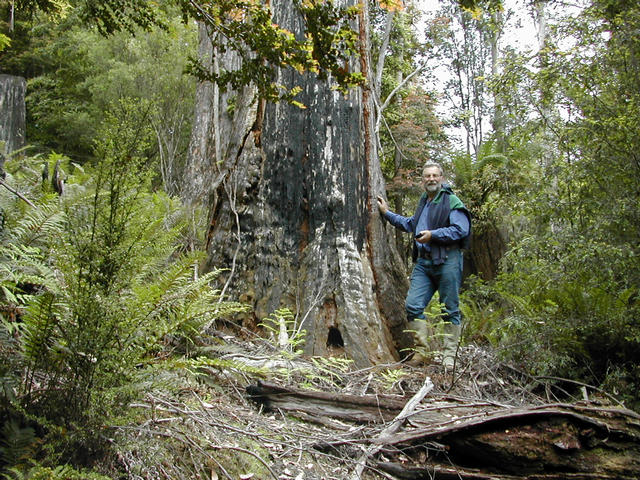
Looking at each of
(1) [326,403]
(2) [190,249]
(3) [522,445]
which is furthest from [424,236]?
(2) [190,249]

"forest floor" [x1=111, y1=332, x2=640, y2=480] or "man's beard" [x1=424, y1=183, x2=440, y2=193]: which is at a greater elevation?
"man's beard" [x1=424, y1=183, x2=440, y2=193]

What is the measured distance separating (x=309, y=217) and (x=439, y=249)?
141 cm

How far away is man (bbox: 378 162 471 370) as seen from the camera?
180 inches

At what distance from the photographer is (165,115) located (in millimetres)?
14250

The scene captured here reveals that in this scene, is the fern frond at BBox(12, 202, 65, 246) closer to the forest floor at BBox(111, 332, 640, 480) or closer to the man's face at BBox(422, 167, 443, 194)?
the forest floor at BBox(111, 332, 640, 480)

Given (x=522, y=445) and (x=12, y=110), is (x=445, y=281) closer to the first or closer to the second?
(x=522, y=445)

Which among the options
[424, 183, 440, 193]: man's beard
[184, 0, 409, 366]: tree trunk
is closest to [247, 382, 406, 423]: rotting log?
[184, 0, 409, 366]: tree trunk

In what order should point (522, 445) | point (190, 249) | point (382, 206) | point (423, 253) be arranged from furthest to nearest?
point (190, 249), point (423, 253), point (382, 206), point (522, 445)

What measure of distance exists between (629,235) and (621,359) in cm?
123

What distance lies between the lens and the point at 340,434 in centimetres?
259

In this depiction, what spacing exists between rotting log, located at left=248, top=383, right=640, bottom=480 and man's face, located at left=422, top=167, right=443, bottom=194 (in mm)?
2853

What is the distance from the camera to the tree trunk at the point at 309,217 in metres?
4.10

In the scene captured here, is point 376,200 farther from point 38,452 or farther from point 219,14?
point 38,452

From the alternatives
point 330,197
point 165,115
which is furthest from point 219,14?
point 165,115
